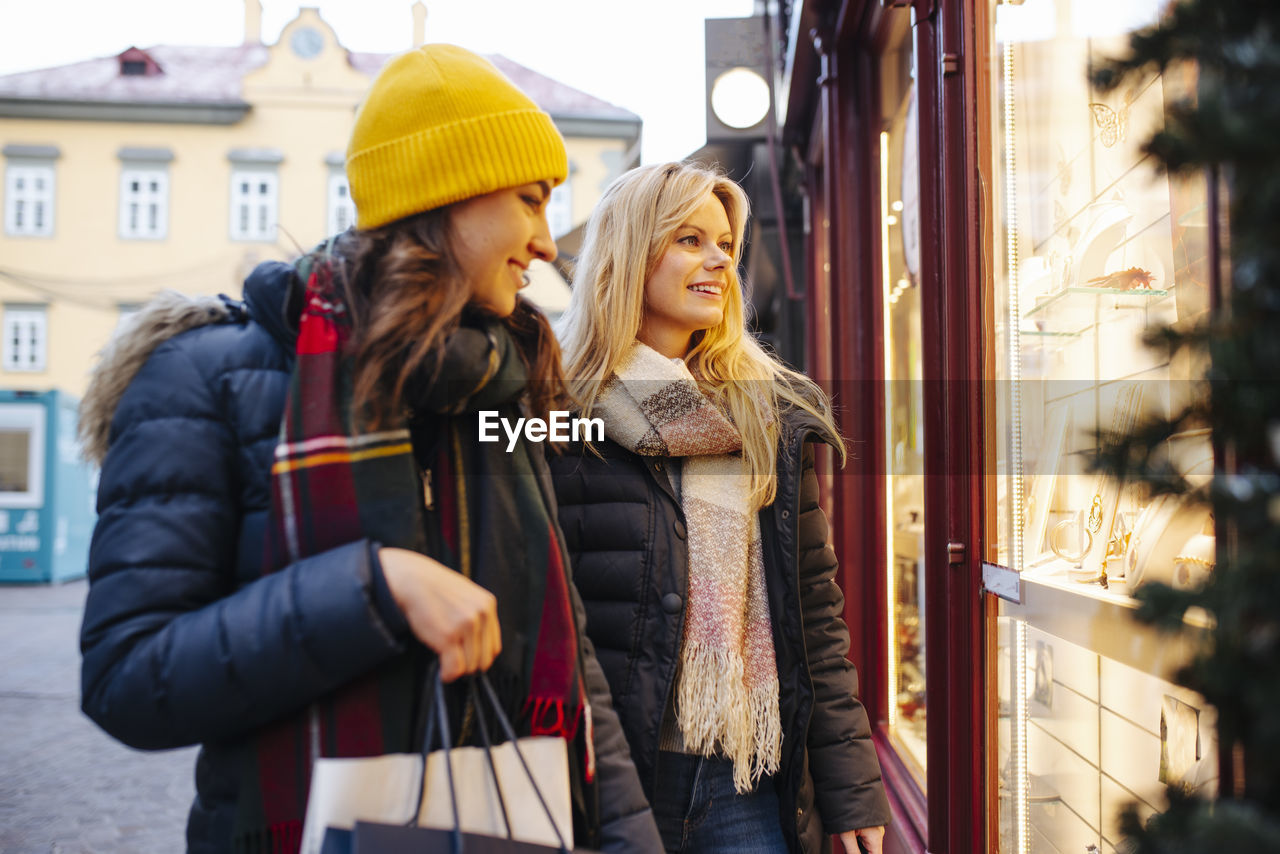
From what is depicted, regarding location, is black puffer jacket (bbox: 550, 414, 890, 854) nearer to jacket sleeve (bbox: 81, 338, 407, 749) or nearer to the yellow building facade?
jacket sleeve (bbox: 81, 338, 407, 749)

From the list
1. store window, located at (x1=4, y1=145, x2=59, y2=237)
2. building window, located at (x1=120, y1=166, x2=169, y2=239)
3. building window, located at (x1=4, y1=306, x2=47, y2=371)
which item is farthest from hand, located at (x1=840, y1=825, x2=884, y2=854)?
store window, located at (x1=4, y1=145, x2=59, y2=237)

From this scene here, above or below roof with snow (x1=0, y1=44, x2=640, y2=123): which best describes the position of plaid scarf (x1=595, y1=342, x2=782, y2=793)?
below

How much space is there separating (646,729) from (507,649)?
1.90 feet

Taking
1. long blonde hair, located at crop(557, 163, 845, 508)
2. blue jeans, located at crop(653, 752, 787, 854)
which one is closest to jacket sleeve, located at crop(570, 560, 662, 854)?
blue jeans, located at crop(653, 752, 787, 854)

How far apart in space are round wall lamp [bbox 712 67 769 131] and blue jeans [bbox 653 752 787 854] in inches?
203

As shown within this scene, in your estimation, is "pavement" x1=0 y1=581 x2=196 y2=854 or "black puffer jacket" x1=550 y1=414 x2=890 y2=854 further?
"pavement" x1=0 y1=581 x2=196 y2=854

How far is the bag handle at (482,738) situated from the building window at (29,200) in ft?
88.1

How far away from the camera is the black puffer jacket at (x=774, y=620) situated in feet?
5.99

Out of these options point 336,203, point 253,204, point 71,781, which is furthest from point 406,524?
point 253,204

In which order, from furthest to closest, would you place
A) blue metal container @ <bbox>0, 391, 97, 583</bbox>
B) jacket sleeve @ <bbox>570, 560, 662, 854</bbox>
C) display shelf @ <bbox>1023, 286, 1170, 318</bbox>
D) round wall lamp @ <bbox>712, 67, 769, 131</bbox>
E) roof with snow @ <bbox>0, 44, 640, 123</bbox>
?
1. roof with snow @ <bbox>0, 44, 640, 123</bbox>
2. blue metal container @ <bbox>0, 391, 97, 583</bbox>
3. round wall lamp @ <bbox>712, 67, 769, 131</bbox>
4. display shelf @ <bbox>1023, 286, 1170, 318</bbox>
5. jacket sleeve @ <bbox>570, 560, 662, 854</bbox>

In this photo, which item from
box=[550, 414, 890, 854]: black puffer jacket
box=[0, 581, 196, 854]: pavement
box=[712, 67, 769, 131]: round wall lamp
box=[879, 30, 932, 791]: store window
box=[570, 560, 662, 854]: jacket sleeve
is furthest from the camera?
box=[712, 67, 769, 131]: round wall lamp

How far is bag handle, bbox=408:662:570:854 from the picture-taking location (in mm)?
1093

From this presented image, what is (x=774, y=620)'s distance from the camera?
1912 millimetres

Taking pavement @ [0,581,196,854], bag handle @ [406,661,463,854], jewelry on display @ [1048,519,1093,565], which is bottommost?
pavement @ [0,581,196,854]
